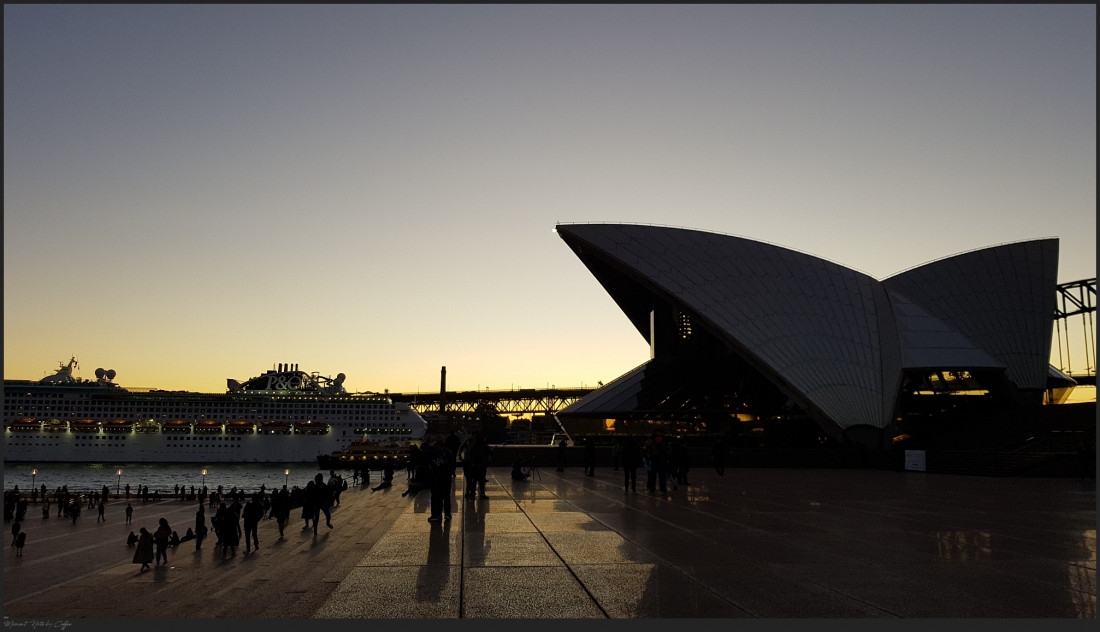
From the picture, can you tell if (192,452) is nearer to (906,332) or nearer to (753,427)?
(753,427)

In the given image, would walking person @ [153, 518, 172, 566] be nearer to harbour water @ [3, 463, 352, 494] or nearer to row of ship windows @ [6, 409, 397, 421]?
harbour water @ [3, 463, 352, 494]

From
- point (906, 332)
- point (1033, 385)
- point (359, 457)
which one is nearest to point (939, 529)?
point (906, 332)

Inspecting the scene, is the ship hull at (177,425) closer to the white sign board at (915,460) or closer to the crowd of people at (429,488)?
the crowd of people at (429,488)

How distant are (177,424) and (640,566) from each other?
8864cm

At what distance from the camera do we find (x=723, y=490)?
59.0ft

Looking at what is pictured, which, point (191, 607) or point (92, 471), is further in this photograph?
point (92, 471)

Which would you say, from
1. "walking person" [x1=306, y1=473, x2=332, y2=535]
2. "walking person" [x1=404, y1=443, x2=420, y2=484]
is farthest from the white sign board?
"walking person" [x1=306, y1=473, x2=332, y2=535]

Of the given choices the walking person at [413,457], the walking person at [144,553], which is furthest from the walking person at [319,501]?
the walking person at [413,457]

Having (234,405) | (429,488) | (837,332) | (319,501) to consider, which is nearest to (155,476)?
(234,405)

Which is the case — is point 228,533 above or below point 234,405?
below

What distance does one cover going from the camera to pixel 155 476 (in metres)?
78.6

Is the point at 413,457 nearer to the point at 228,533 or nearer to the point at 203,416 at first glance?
the point at 228,533

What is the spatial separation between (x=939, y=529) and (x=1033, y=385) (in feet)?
98.3

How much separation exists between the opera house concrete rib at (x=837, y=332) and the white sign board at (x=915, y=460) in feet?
11.1
